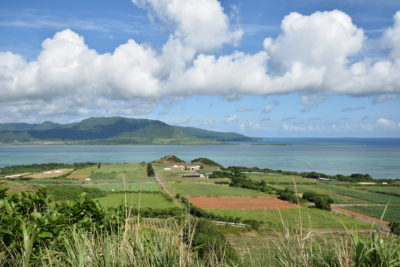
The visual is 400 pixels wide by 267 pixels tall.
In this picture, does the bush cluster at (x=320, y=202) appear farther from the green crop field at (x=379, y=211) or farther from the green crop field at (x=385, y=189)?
the green crop field at (x=385, y=189)

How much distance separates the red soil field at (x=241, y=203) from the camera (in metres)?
37.9

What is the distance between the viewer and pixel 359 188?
55.4 m

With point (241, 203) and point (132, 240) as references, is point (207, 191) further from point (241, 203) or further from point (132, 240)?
point (132, 240)

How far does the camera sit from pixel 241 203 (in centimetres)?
4075

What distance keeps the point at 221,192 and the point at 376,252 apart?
47.7m

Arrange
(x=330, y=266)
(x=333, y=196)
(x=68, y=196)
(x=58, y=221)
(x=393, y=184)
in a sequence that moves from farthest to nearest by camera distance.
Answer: (x=393, y=184) < (x=333, y=196) < (x=68, y=196) < (x=58, y=221) < (x=330, y=266)

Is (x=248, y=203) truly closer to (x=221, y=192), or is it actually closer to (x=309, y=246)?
(x=221, y=192)

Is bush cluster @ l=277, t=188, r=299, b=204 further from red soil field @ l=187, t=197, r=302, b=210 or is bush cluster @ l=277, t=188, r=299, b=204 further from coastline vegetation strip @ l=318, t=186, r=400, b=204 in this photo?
coastline vegetation strip @ l=318, t=186, r=400, b=204

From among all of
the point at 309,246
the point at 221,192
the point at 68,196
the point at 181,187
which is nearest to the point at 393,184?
the point at 221,192

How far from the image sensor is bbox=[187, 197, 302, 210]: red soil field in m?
37.9

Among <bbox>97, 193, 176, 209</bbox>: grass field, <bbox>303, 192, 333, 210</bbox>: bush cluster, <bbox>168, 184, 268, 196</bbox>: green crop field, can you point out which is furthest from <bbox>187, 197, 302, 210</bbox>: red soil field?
<bbox>97, 193, 176, 209</bbox>: grass field

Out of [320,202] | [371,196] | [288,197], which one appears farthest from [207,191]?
[371,196]

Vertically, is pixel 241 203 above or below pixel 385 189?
below

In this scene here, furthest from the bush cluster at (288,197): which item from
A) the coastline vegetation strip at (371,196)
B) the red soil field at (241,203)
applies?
the coastline vegetation strip at (371,196)
